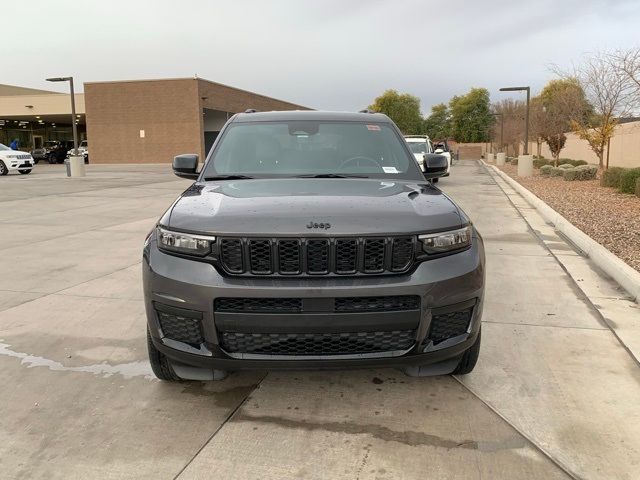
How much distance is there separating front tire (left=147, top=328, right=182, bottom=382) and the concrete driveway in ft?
0.35

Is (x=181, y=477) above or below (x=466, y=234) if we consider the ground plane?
below

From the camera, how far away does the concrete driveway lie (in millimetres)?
2748

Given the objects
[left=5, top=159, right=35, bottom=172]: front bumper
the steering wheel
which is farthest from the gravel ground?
[left=5, top=159, right=35, bottom=172]: front bumper

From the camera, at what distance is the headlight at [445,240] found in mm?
2953

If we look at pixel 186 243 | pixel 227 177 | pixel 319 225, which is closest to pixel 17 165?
pixel 227 177

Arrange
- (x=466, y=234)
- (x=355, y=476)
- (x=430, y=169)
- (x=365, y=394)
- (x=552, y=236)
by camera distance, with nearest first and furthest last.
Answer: (x=355, y=476) < (x=466, y=234) < (x=365, y=394) < (x=430, y=169) < (x=552, y=236)

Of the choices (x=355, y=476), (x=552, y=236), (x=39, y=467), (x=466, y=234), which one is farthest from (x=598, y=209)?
(x=39, y=467)

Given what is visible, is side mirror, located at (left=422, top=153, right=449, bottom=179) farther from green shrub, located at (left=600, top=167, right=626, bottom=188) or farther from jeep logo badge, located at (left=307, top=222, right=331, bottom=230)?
green shrub, located at (left=600, top=167, right=626, bottom=188)

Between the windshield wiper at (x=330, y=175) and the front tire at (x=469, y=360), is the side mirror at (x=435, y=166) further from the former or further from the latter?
the front tire at (x=469, y=360)

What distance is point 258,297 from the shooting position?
275 cm

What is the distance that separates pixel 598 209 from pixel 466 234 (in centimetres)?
987

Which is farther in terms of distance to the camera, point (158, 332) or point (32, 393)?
point (32, 393)

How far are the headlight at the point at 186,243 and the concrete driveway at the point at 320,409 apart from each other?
981 millimetres

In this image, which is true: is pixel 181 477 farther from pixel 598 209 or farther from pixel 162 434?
pixel 598 209
